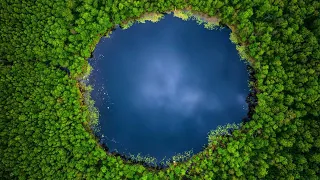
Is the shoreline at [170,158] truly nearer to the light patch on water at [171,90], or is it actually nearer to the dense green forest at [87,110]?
the dense green forest at [87,110]

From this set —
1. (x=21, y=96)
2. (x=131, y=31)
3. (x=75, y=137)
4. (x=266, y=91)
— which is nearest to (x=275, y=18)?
(x=266, y=91)

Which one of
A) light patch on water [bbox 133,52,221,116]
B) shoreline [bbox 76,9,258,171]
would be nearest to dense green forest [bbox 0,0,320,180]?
shoreline [bbox 76,9,258,171]

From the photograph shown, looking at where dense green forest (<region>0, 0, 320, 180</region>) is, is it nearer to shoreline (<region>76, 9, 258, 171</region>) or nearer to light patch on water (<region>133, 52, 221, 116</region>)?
shoreline (<region>76, 9, 258, 171</region>)

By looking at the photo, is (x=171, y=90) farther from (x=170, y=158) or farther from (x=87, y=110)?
(x=87, y=110)

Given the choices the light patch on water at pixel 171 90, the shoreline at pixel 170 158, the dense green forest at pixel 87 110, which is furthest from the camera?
the light patch on water at pixel 171 90

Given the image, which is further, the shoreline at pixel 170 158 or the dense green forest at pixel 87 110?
the shoreline at pixel 170 158

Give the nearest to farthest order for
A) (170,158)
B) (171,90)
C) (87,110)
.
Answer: (87,110) < (170,158) < (171,90)

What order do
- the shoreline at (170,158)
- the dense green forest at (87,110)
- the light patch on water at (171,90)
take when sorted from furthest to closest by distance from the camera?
1. the light patch on water at (171,90)
2. the shoreline at (170,158)
3. the dense green forest at (87,110)

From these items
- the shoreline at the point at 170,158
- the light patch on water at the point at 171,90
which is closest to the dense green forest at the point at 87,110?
the shoreline at the point at 170,158

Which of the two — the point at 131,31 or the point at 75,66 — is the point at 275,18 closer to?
the point at 131,31
